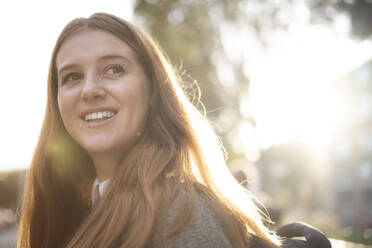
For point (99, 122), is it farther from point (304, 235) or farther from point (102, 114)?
point (304, 235)

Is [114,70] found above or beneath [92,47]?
beneath

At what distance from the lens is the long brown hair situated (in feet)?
4.51

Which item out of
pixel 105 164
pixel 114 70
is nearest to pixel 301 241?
pixel 105 164

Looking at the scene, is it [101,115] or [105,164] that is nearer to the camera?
[101,115]

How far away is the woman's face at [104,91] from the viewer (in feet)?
5.95

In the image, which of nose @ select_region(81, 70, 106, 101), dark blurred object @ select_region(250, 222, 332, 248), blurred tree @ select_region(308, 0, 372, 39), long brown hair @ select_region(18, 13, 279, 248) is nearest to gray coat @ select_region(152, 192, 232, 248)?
long brown hair @ select_region(18, 13, 279, 248)

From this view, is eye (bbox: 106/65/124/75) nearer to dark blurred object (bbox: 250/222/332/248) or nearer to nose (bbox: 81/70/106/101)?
nose (bbox: 81/70/106/101)

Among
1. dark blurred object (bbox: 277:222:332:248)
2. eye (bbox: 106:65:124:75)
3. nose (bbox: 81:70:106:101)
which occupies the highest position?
eye (bbox: 106:65:124:75)

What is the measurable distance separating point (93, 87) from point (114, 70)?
0.51ft

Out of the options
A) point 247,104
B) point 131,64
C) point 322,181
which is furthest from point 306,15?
point 322,181

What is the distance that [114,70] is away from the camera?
6.10ft

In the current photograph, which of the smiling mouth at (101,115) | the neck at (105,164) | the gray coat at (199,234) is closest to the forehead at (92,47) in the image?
the smiling mouth at (101,115)

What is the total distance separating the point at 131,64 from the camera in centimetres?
189

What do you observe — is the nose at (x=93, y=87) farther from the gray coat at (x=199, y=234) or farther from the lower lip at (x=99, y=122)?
the gray coat at (x=199, y=234)
